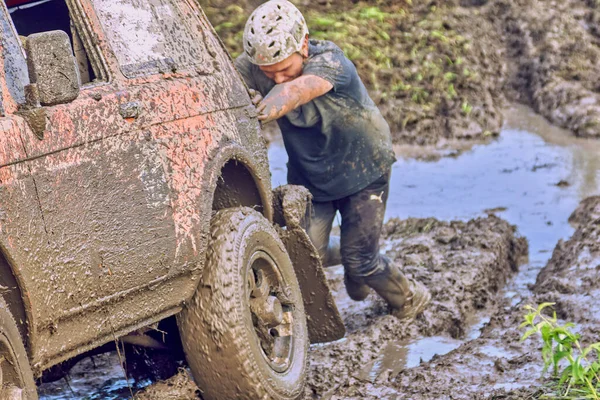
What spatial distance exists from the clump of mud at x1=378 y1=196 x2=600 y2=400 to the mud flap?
481 mm

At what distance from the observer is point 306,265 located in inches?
223

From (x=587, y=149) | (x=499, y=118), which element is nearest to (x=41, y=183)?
(x=587, y=149)

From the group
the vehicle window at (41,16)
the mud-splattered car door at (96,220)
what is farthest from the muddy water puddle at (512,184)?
the vehicle window at (41,16)

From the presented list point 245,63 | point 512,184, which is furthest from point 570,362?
point 512,184

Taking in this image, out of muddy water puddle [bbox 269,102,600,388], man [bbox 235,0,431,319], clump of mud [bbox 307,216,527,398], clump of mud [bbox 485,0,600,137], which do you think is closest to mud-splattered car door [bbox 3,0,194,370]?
man [bbox 235,0,431,319]

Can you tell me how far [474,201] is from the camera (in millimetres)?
10203

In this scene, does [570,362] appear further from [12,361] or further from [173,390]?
[12,361]

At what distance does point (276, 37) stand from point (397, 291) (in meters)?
1.99

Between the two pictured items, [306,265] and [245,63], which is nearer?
[306,265]

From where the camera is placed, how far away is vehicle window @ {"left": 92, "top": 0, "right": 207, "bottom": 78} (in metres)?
4.53

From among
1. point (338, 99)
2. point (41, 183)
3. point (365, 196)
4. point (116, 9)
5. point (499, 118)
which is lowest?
point (499, 118)

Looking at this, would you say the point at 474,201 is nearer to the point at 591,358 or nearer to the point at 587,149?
the point at 587,149

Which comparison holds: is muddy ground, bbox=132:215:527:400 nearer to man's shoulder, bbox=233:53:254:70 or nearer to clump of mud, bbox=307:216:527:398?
clump of mud, bbox=307:216:527:398

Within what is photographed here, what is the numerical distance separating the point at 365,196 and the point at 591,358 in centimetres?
171
